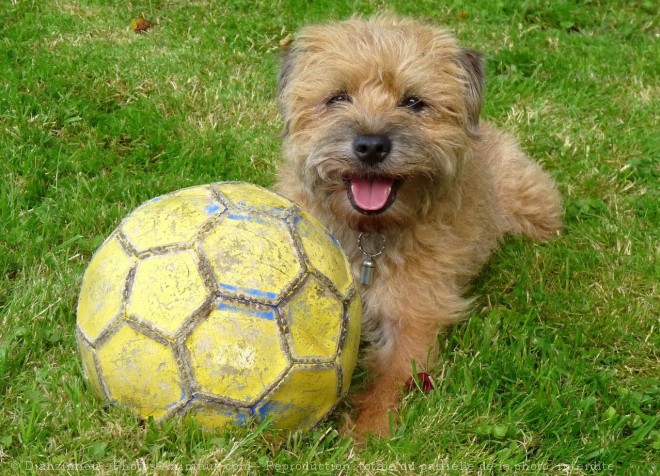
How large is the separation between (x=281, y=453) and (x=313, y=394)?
222 mm

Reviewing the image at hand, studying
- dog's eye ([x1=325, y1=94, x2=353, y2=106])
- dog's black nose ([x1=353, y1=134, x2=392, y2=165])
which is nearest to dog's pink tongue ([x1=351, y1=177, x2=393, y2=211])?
dog's black nose ([x1=353, y1=134, x2=392, y2=165])

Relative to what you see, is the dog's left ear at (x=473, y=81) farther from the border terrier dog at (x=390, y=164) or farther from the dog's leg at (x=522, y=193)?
the dog's leg at (x=522, y=193)

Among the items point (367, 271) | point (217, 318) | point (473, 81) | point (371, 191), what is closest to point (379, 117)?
point (371, 191)

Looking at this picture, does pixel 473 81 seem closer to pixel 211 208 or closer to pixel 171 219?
pixel 211 208

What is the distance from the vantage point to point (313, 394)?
8.20ft

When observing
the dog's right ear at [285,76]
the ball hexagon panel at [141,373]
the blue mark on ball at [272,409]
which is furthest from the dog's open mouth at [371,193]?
the ball hexagon panel at [141,373]

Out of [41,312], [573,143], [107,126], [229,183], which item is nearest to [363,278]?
[229,183]

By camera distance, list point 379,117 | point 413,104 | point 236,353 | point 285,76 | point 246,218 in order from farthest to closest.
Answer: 1. point 285,76
2. point 413,104
3. point 379,117
4. point 246,218
5. point 236,353

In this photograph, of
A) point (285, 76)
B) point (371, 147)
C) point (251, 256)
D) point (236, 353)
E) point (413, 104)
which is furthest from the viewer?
point (285, 76)

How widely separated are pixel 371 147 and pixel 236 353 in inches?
A: 41.1

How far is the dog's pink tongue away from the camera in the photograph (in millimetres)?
3158

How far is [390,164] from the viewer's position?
A: 3025mm

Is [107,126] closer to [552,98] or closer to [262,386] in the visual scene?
[262,386]

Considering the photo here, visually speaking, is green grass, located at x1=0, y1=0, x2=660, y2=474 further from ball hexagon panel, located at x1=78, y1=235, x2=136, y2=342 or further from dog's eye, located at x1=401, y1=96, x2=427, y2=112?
dog's eye, located at x1=401, y1=96, x2=427, y2=112
